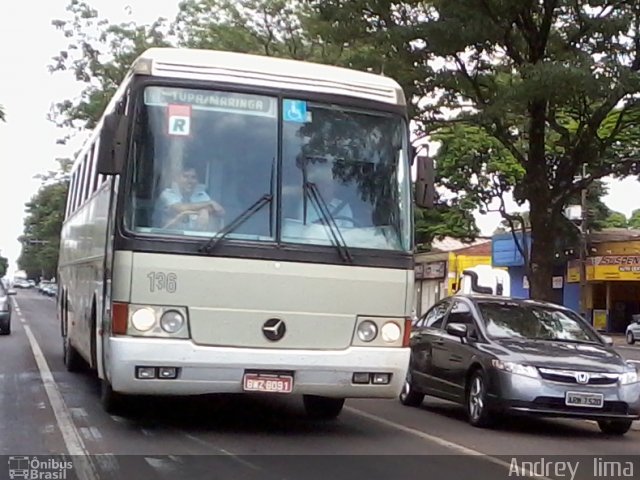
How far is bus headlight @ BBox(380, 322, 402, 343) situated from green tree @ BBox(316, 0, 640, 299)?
6664mm

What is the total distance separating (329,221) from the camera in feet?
29.9

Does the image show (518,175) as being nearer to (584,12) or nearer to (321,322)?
(584,12)

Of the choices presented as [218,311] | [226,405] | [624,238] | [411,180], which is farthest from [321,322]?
[624,238]

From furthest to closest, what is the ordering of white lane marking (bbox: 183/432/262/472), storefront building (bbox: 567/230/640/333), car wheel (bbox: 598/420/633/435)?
storefront building (bbox: 567/230/640/333), car wheel (bbox: 598/420/633/435), white lane marking (bbox: 183/432/262/472)

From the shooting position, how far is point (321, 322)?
900 cm

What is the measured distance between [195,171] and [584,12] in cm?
977

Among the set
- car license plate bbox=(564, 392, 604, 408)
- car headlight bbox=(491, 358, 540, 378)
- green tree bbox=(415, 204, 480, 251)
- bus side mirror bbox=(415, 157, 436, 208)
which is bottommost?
car license plate bbox=(564, 392, 604, 408)

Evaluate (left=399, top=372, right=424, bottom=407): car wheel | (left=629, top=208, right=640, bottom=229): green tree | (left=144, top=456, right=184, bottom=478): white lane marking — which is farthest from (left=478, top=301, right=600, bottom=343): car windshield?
(left=629, top=208, right=640, bottom=229): green tree

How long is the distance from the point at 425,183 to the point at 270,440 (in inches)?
111

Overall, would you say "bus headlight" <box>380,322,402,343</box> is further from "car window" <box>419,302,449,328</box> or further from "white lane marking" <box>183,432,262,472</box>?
"car window" <box>419,302,449,328</box>

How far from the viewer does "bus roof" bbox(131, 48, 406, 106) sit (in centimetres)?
906

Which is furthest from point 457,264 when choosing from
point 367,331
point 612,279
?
point 367,331

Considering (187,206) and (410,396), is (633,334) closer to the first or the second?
(410,396)

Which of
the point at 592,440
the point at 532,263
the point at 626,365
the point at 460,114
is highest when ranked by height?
the point at 460,114
